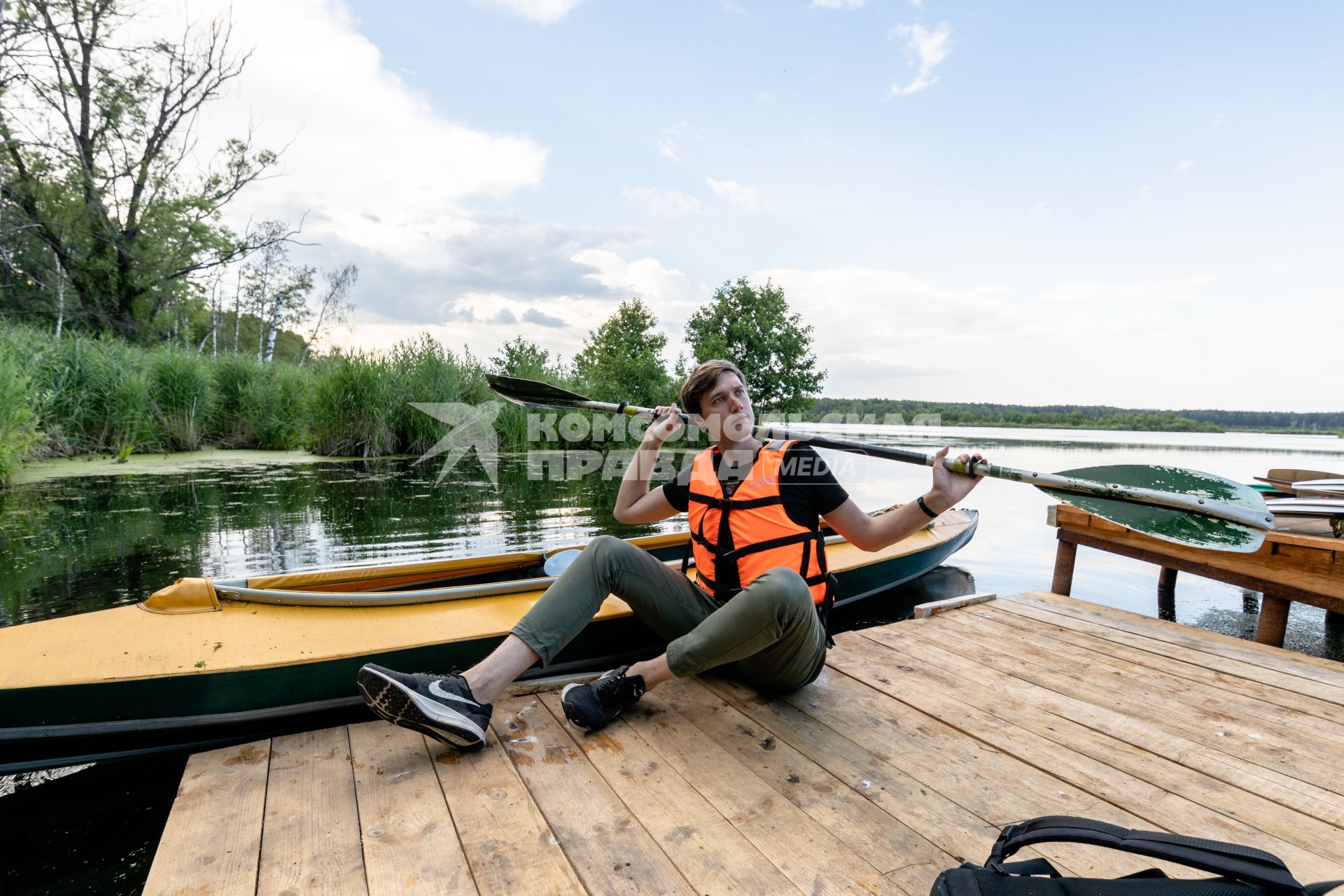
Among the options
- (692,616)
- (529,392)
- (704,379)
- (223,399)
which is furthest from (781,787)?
(223,399)

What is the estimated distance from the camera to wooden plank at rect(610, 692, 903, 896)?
121 centimetres

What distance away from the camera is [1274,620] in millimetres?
2857

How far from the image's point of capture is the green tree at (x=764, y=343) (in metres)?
26.4

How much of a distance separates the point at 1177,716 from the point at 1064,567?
1.96 m

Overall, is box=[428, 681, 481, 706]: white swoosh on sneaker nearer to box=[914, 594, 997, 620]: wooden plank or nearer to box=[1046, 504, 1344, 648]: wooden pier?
box=[914, 594, 997, 620]: wooden plank

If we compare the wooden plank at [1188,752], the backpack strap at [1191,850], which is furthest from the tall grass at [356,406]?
the backpack strap at [1191,850]

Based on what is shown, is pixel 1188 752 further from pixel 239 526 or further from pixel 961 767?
pixel 239 526

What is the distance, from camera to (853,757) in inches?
65.2

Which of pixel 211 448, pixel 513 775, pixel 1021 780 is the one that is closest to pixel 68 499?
pixel 211 448

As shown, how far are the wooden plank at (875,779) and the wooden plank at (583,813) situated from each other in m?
0.53

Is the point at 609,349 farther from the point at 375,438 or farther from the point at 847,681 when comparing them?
the point at 847,681

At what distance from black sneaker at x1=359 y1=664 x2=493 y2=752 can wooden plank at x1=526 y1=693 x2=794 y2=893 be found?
0.95ft

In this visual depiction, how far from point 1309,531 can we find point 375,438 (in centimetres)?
1051

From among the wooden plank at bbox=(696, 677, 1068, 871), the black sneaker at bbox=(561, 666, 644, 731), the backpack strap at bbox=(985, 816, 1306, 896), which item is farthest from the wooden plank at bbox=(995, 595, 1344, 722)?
the black sneaker at bbox=(561, 666, 644, 731)
